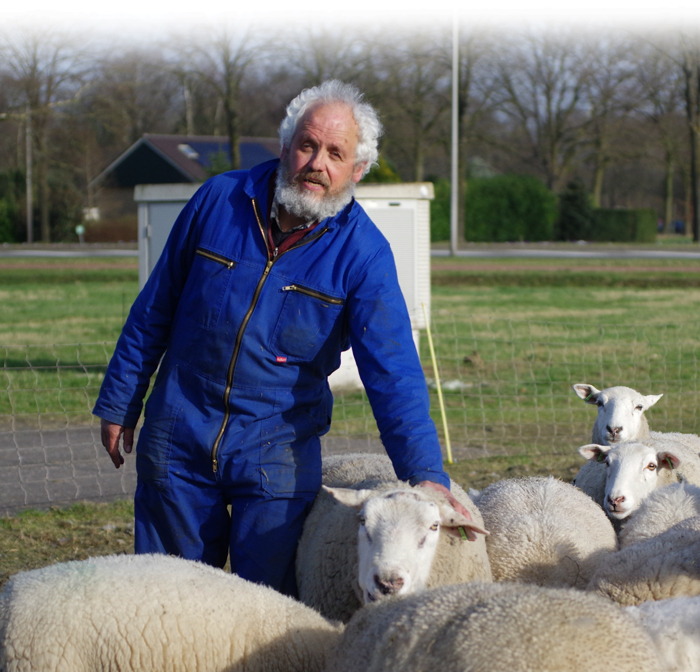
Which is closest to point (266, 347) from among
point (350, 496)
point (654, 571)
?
point (350, 496)

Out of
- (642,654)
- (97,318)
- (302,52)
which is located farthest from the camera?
(302,52)

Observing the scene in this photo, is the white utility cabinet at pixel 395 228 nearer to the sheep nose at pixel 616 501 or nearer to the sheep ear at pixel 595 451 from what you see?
the sheep ear at pixel 595 451

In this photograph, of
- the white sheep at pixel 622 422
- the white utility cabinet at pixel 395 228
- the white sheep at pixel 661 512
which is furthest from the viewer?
the white utility cabinet at pixel 395 228

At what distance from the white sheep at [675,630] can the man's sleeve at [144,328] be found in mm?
1821

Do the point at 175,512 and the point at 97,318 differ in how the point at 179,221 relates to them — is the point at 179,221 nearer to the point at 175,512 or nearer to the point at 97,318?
the point at 175,512

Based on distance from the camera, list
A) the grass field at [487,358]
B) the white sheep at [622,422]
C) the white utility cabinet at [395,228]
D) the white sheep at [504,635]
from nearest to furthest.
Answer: the white sheep at [504,635] → the white sheep at [622,422] → the grass field at [487,358] → the white utility cabinet at [395,228]

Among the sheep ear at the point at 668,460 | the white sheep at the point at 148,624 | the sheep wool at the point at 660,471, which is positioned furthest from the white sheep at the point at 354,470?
the sheep ear at the point at 668,460

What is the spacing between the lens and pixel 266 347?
292 cm

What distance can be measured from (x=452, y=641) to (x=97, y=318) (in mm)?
13616

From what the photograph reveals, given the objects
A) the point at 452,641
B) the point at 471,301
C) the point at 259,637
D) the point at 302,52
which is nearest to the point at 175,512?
the point at 259,637

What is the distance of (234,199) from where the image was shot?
10.0 feet

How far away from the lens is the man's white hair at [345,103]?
2.97 m

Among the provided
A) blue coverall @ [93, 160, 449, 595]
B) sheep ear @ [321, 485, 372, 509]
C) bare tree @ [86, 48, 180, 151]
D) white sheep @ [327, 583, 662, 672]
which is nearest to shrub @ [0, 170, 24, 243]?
bare tree @ [86, 48, 180, 151]

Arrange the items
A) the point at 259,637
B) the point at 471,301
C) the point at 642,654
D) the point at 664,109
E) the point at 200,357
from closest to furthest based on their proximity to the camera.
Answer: the point at 642,654 → the point at 259,637 → the point at 200,357 → the point at 471,301 → the point at 664,109
